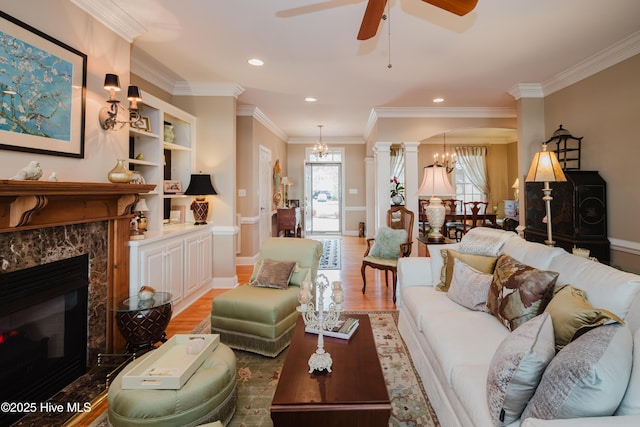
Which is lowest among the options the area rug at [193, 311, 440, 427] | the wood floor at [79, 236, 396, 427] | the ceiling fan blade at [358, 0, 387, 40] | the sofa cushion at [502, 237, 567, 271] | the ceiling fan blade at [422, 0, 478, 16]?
the area rug at [193, 311, 440, 427]

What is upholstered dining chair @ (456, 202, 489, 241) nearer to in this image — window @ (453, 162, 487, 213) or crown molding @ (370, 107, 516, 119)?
crown molding @ (370, 107, 516, 119)

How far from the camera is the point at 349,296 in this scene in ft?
13.0

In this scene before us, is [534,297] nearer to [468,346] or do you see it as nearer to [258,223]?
[468,346]

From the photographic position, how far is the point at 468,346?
1.66 metres

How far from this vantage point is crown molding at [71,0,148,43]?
2359 mm

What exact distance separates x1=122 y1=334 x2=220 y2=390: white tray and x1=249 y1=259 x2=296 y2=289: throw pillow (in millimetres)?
887

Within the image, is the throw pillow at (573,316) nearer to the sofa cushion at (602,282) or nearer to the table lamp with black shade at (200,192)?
the sofa cushion at (602,282)

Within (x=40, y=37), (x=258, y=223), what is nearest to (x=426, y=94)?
(x=258, y=223)

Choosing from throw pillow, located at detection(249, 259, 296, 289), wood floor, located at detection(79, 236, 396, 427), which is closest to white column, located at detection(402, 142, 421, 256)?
wood floor, located at detection(79, 236, 396, 427)

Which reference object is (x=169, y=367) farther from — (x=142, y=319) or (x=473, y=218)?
(x=473, y=218)

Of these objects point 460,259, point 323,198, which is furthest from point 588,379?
point 323,198

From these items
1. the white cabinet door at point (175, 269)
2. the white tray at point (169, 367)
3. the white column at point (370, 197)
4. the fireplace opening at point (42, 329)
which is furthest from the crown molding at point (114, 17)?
the white column at point (370, 197)

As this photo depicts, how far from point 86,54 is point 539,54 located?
4.43 m

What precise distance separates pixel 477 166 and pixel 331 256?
218 inches
